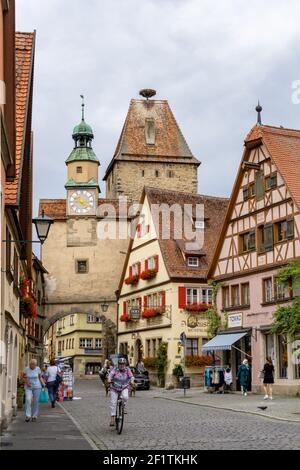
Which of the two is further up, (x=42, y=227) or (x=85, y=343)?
(x=42, y=227)

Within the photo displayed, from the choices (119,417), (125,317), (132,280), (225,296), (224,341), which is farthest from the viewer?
(125,317)

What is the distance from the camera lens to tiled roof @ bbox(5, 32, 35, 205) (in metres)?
16.5

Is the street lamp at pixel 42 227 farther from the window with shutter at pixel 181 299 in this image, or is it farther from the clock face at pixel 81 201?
the clock face at pixel 81 201

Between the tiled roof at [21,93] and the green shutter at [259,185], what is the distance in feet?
50.8

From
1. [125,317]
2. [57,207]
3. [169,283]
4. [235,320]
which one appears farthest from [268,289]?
[57,207]

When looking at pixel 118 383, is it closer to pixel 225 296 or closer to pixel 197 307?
pixel 225 296

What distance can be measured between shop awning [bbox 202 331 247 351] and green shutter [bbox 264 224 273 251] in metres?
3.95

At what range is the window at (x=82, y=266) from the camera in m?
60.0

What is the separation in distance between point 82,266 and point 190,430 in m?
44.5

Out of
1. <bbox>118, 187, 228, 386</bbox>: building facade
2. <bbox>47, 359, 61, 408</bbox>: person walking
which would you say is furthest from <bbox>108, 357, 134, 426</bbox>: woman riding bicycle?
<bbox>118, 187, 228, 386</bbox>: building facade

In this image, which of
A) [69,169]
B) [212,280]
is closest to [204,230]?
[212,280]

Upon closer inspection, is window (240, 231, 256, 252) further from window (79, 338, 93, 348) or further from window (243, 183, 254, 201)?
window (79, 338, 93, 348)

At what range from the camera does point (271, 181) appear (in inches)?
1314
